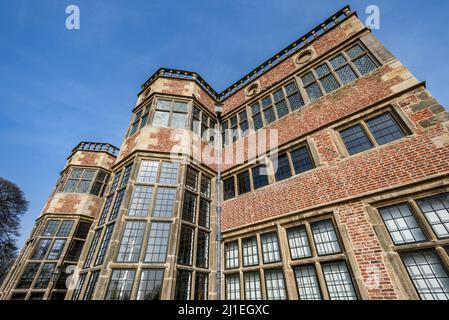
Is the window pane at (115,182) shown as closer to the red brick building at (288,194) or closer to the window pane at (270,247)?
the red brick building at (288,194)

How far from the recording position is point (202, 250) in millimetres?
7242

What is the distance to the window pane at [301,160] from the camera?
22.6 feet

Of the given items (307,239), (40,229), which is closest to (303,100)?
(307,239)

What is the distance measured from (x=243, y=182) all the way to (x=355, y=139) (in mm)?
4335

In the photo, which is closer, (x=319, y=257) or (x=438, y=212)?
(x=438, y=212)

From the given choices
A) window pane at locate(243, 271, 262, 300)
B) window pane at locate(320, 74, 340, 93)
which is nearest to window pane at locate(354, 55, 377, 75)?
window pane at locate(320, 74, 340, 93)

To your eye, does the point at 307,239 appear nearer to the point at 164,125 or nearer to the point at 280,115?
the point at 280,115

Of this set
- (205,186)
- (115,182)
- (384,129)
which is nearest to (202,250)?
(205,186)

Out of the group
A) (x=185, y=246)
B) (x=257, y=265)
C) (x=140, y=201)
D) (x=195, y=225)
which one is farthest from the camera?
(x=195, y=225)

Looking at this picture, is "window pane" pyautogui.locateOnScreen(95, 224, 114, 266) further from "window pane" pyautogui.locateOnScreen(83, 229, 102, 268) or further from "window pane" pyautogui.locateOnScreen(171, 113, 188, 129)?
"window pane" pyautogui.locateOnScreen(171, 113, 188, 129)

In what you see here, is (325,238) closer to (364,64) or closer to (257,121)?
(257,121)

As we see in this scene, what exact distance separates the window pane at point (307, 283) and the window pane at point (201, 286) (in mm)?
3002

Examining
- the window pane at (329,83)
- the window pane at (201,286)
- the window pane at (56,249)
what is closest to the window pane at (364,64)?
the window pane at (329,83)

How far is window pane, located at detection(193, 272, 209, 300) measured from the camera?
631 cm
